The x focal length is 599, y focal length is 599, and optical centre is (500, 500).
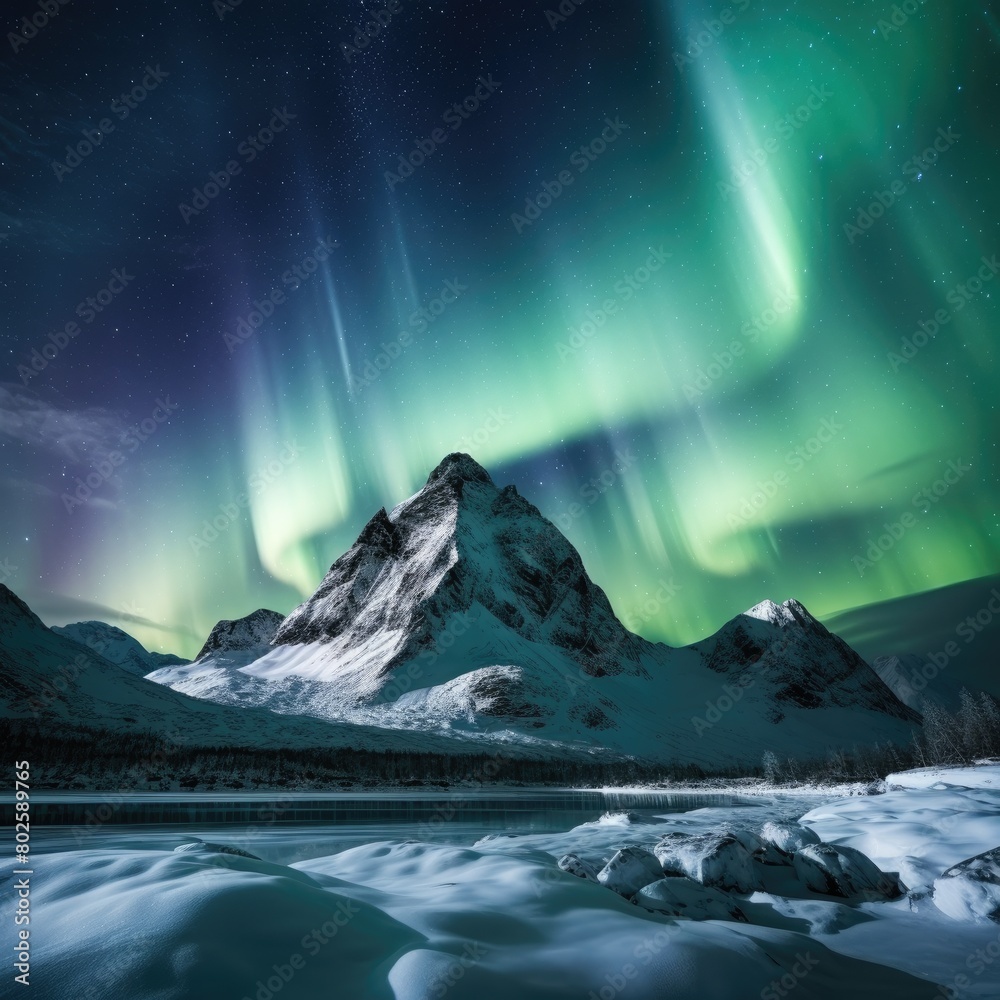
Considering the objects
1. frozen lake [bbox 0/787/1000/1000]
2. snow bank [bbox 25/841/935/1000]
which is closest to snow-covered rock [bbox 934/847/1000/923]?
frozen lake [bbox 0/787/1000/1000]

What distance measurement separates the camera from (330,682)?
19725 cm

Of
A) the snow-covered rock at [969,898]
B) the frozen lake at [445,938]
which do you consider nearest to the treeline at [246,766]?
the frozen lake at [445,938]

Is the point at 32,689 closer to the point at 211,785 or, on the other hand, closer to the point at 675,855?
the point at 211,785

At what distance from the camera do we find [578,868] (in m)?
11.1

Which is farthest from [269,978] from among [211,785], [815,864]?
[211,785]

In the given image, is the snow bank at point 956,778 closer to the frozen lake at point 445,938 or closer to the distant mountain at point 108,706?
the frozen lake at point 445,938

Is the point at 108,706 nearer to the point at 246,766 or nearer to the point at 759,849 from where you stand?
the point at 246,766

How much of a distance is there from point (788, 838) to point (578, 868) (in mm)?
6033

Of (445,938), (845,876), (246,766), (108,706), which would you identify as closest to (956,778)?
(845,876)

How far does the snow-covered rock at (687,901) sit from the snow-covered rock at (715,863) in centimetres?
161

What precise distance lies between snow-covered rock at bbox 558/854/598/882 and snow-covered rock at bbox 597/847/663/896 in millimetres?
201

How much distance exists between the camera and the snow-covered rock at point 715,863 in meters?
11.4

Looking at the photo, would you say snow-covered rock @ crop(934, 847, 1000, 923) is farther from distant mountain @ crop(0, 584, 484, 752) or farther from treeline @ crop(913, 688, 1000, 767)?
distant mountain @ crop(0, 584, 484, 752)

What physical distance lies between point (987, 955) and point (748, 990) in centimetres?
493
